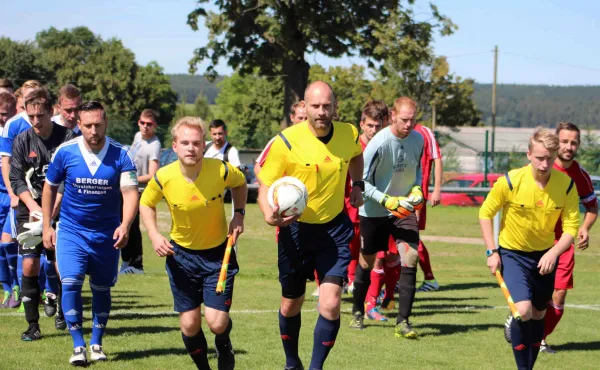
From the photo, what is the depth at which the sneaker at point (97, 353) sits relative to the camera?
7395mm

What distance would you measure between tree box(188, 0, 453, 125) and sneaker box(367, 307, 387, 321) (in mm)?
27725

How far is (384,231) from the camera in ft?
30.8

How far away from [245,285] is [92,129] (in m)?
6.38

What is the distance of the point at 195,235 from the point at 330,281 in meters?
1.07

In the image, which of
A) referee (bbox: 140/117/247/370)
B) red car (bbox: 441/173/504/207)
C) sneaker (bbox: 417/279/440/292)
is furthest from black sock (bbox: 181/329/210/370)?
red car (bbox: 441/173/504/207)

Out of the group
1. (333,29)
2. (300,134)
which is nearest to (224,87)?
(333,29)

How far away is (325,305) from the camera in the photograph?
269 inches

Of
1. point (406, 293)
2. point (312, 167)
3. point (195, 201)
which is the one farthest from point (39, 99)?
point (406, 293)

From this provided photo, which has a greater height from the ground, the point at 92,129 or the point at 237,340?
the point at 92,129

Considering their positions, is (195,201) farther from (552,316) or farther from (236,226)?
(552,316)

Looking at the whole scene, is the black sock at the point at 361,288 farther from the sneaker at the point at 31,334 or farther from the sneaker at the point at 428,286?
the sneaker at the point at 428,286

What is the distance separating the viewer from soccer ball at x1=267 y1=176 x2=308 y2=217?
21.3 ft

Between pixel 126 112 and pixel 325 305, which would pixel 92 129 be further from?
pixel 126 112

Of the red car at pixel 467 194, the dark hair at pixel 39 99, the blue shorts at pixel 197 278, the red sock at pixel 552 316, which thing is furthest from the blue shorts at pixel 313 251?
the red car at pixel 467 194
